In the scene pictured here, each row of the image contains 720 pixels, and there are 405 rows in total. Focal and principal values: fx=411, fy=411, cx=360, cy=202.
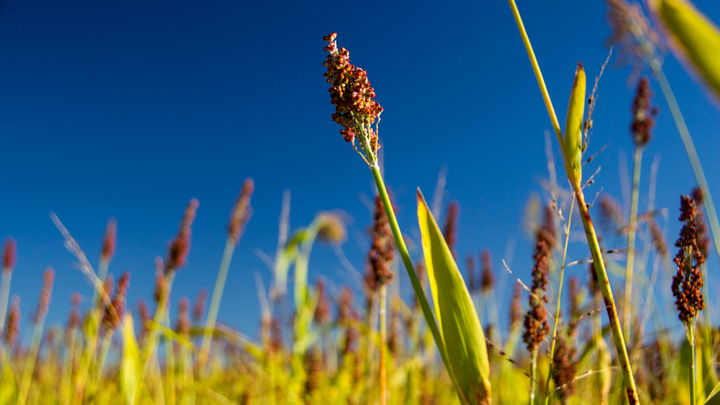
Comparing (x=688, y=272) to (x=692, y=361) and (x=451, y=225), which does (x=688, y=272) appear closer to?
(x=692, y=361)

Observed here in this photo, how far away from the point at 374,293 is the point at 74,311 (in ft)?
11.0

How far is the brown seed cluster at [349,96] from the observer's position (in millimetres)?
804

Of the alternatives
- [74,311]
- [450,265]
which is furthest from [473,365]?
[74,311]

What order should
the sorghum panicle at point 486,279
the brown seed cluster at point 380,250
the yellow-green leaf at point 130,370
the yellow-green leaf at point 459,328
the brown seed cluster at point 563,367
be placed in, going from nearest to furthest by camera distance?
the yellow-green leaf at point 459,328
the brown seed cluster at point 563,367
the brown seed cluster at point 380,250
the yellow-green leaf at point 130,370
the sorghum panicle at point 486,279

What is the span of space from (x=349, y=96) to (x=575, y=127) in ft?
1.37

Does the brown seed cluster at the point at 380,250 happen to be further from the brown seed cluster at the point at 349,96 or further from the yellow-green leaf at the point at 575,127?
the yellow-green leaf at the point at 575,127

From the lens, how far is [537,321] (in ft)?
3.24

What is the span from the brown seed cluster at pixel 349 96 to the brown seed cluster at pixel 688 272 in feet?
2.33

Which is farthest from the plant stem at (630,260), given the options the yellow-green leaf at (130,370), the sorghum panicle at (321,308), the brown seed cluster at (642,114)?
the sorghum panicle at (321,308)

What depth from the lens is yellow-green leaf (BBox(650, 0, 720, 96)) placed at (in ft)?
1.17

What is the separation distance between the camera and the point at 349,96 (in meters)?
0.81

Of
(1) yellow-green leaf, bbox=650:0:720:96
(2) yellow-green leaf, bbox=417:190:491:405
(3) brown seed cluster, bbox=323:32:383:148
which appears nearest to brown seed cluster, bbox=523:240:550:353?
(2) yellow-green leaf, bbox=417:190:491:405

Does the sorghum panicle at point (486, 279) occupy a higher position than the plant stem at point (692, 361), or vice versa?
the sorghum panicle at point (486, 279)

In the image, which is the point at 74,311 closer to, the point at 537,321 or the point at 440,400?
the point at 440,400
